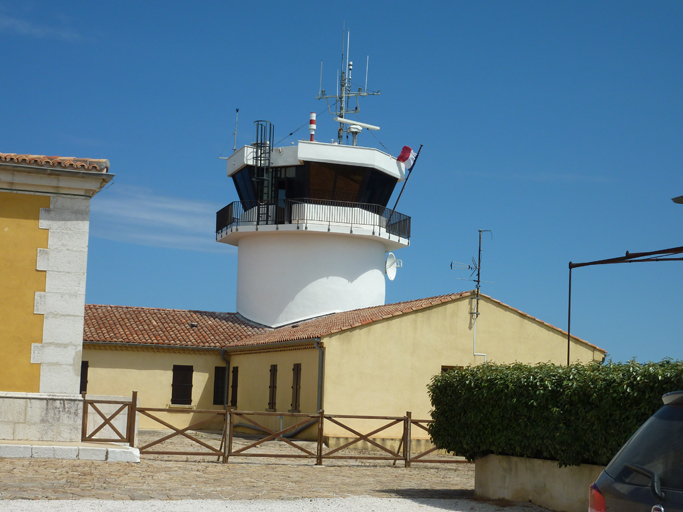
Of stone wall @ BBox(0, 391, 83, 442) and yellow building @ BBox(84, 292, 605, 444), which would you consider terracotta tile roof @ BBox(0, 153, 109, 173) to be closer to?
stone wall @ BBox(0, 391, 83, 442)

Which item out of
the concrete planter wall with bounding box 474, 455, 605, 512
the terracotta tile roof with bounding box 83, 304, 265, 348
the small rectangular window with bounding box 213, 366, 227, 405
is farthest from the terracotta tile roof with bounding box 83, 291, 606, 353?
the concrete planter wall with bounding box 474, 455, 605, 512

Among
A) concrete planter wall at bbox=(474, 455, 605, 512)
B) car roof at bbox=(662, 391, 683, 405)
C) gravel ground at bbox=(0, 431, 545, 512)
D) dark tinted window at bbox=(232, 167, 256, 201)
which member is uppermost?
dark tinted window at bbox=(232, 167, 256, 201)

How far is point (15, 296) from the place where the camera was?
1406 centimetres

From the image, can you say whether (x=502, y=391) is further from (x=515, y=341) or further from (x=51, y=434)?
(x=515, y=341)

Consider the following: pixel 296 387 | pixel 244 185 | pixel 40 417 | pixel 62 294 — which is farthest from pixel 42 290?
pixel 244 185

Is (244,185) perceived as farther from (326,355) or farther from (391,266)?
(326,355)

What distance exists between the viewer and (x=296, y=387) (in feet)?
80.1

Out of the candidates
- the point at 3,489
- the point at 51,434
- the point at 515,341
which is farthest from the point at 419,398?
the point at 3,489

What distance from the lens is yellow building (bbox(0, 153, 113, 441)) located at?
13.9m

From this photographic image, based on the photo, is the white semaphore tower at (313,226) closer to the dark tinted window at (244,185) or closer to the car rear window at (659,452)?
the dark tinted window at (244,185)

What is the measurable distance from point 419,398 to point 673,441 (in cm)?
1931

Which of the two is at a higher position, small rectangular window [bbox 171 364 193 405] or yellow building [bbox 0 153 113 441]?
yellow building [bbox 0 153 113 441]

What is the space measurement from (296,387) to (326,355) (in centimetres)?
251

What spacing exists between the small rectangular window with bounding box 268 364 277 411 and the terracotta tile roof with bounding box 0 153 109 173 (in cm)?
1276
